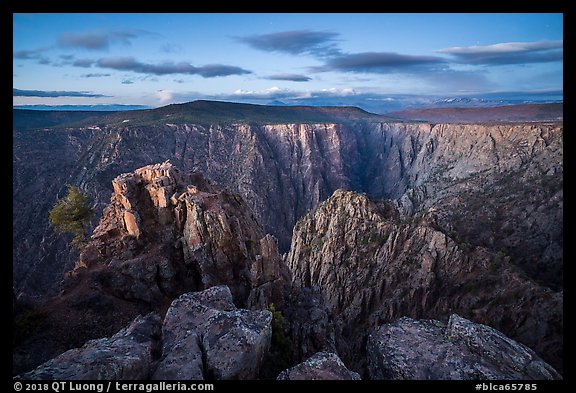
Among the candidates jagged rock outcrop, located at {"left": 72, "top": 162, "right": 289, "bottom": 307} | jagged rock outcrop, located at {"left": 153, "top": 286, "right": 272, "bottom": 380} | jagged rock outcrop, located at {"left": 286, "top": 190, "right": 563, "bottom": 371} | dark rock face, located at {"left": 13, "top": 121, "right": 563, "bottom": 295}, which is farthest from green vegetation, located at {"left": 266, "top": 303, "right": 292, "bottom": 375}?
dark rock face, located at {"left": 13, "top": 121, "right": 563, "bottom": 295}

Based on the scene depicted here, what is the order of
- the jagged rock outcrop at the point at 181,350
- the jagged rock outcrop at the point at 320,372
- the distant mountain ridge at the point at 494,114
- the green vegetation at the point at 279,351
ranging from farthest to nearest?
the distant mountain ridge at the point at 494,114 < the green vegetation at the point at 279,351 < the jagged rock outcrop at the point at 320,372 < the jagged rock outcrop at the point at 181,350

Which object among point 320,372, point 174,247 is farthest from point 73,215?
point 320,372

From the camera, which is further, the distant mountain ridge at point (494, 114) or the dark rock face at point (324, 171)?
the distant mountain ridge at point (494, 114)

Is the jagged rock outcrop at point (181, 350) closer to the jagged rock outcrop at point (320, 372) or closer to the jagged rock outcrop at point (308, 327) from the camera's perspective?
the jagged rock outcrop at point (320, 372)

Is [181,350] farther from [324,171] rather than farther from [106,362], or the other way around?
[324,171]

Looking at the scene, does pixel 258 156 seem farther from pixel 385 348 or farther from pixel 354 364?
pixel 385 348

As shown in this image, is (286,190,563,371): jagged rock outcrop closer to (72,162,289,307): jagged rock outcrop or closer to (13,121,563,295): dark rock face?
(72,162,289,307): jagged rock outcrop

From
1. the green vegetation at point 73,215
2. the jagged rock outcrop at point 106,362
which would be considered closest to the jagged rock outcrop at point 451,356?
the jagged rock outcrop at point 106,362
